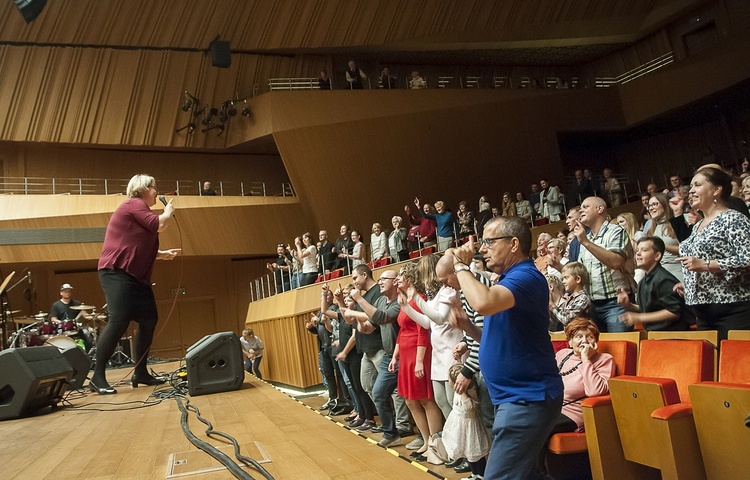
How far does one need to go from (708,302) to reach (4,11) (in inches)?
448

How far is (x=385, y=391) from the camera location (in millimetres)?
3807

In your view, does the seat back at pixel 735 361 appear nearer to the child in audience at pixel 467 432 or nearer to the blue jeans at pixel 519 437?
the blue jeans at pixel 519 437

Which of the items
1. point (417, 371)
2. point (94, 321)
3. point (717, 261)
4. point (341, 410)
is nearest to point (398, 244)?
point (341, 410)

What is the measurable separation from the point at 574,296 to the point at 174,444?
1.90 metres

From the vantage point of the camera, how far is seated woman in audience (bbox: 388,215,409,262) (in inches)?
311

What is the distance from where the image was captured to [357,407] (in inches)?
184

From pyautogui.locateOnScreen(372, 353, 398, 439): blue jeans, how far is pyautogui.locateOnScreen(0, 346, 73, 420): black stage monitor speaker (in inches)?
68.7

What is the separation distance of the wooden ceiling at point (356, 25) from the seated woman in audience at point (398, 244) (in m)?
5.69

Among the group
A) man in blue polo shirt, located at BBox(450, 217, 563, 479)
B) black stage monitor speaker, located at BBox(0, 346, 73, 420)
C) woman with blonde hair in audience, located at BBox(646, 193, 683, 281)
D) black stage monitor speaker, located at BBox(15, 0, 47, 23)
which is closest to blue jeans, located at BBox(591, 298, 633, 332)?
woman with blonde hair in audience, located at BBox(646, 193, 683, 281)

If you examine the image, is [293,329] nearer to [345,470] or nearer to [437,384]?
[437,384]

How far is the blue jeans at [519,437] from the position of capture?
63.6 inches

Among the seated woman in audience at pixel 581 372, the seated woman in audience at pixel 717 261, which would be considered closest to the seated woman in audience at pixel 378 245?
the seated woman in audience at pixel 581 372

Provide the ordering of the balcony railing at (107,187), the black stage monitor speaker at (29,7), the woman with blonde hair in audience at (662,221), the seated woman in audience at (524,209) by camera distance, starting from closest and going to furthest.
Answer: the woman with blonde hair in audience at (662,221), the black stage monitor speaker at (29,7), the seated woman in audience at (524,209), the balcony railing at (107,187)

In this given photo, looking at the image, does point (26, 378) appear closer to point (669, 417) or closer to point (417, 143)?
point (669, 417)
